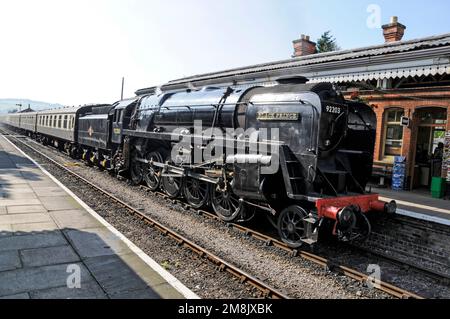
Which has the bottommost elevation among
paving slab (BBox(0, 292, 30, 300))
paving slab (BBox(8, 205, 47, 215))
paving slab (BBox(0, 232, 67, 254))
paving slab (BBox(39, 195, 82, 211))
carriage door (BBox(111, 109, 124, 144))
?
paving slab (BBox(0, 292, 30, 300))

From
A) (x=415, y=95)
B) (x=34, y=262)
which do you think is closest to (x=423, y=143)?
(x=415, y=95)

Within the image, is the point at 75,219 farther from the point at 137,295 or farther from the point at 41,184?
the point at 41,184

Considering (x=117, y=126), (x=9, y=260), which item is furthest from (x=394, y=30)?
(x=9, y=260)

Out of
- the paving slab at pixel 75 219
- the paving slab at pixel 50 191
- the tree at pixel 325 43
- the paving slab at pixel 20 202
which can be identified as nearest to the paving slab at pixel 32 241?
the paving slab at pixel 75 219

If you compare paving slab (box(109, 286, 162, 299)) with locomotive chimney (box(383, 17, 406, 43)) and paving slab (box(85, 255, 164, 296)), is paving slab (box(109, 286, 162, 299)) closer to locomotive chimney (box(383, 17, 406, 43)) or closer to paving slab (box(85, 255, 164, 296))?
paving slab (box(85, 255, 164, 296))

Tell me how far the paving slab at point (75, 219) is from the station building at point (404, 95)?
298 inches

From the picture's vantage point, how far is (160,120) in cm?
1143

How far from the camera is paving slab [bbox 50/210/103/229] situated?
7.71m

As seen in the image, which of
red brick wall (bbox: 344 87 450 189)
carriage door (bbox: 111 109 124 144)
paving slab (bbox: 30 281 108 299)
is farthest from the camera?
carriage door (bbox: 111 109 124 144)

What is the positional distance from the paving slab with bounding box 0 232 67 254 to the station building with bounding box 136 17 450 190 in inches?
324

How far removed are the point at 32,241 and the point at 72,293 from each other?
2.36m

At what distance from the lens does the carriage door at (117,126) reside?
1382 centimetres

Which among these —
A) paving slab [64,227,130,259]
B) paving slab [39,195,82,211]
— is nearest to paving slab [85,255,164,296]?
paving slab [64,227,130,259]

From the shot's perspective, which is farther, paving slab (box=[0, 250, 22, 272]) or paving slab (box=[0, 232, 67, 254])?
paving slab (box=[0, 232, 67, 254])
